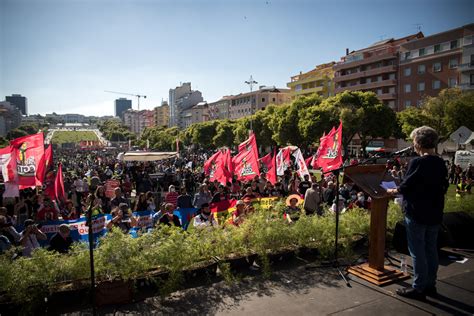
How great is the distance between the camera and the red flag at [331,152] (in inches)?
519

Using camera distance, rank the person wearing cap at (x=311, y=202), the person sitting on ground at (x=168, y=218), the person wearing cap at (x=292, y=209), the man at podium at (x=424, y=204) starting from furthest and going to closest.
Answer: the person wearing cap at (x=311, y=202)
the person wearing cap at (x=292, y=209)
the person sitting on ground at (x=168, y=218)
the man at podium at (x=424, y=204)

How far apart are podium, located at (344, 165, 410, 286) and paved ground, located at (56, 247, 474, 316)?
197mm

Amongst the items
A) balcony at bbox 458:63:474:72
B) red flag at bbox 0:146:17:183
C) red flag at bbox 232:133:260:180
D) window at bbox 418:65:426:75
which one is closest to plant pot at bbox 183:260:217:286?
red flag at bbox 0:146:17:183

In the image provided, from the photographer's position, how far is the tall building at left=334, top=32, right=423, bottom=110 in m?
66.6

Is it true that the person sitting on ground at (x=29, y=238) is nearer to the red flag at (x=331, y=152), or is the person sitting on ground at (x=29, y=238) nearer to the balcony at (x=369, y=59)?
the red flag at (x=331, y=152)

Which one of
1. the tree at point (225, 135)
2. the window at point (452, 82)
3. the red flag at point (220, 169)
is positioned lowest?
the red flag at point (220, 169)

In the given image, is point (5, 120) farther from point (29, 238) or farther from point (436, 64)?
point (29, 238)

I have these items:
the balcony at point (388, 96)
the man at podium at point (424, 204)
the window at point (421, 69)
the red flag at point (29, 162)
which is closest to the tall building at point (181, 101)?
the balcony at point (388, 96)

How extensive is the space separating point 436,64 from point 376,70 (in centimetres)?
1241

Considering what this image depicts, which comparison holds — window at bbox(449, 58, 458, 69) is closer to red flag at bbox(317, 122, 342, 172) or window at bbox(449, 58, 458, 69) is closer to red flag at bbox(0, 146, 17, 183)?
red flag at bbox(317, 122, 342, 172)

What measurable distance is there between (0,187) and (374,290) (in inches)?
677

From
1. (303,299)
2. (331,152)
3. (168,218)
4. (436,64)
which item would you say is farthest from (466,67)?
(303,299)

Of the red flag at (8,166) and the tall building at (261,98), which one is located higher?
the tall building at (261,98)

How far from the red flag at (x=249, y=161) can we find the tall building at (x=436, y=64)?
51.1 m
